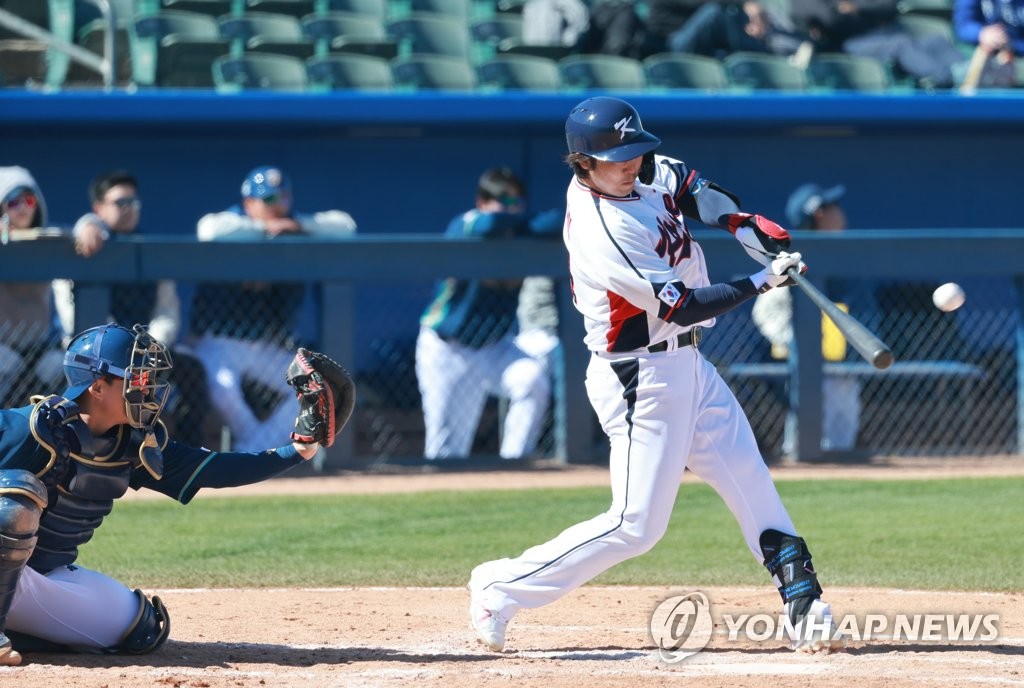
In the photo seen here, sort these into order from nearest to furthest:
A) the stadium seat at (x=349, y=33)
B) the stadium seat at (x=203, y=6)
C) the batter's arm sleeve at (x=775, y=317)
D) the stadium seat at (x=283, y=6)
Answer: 1. the batter's arm sleeve at (x=775, y=317)
2. the stadium seat at (x=349, y=33)
3. the stadium seat at (x=203, y=6)
4. the stadium seat at (x=283, y=6)

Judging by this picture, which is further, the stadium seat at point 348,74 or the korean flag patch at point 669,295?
the stadium seat at point 348,74

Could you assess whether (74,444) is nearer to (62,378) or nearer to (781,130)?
(62,378)

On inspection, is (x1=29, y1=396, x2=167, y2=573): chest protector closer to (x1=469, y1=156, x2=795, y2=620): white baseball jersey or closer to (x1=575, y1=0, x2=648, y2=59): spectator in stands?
(x1=469, y1=156, x2=795, y2=620): white baseball jersey

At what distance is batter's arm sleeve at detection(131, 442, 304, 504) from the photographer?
4355 mm

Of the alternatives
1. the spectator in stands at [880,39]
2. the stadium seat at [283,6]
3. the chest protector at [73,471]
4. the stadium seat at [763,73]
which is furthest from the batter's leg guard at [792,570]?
the stadium seat at [283,6]

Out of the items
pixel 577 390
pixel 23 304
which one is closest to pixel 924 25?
pixel 577 390

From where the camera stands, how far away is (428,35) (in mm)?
11727

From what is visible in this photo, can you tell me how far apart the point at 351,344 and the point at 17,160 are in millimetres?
3367

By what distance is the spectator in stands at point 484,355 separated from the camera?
29.9 feet

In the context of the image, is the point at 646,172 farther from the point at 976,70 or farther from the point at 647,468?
the point at 976,70

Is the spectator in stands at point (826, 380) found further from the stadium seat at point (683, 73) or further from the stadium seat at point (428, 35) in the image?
the stadium seat at point (428, 35)

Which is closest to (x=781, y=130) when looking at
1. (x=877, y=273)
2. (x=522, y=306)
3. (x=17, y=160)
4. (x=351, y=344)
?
(x=877, y=273)

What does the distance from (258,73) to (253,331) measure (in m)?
2.64

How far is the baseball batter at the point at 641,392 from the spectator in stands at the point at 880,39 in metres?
7.96
